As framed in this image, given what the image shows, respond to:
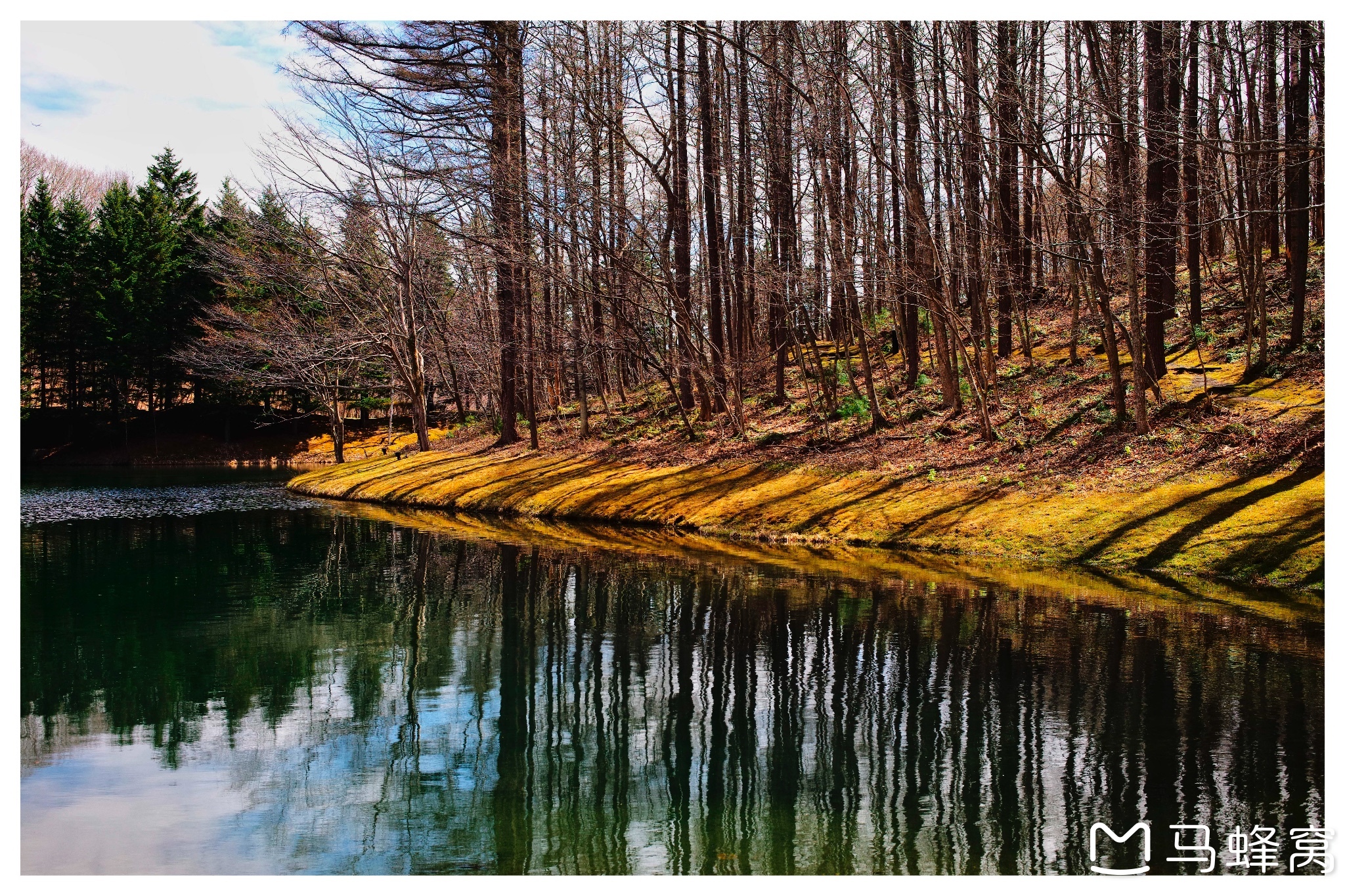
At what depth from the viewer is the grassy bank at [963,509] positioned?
41.2 feet

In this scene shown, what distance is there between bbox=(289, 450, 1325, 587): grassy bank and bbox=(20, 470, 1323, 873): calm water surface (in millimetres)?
1125

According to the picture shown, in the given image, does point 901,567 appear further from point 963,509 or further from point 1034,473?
point 1034,473

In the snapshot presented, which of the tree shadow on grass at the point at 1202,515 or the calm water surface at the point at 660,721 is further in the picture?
the tree shadow on grass at the point at 1202,515

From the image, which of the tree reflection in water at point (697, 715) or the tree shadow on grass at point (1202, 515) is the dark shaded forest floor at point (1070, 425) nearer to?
the tree shadow on grass at point (1202, 515)

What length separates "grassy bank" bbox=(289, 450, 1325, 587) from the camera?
12.6 metres

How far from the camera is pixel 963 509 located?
16047mm

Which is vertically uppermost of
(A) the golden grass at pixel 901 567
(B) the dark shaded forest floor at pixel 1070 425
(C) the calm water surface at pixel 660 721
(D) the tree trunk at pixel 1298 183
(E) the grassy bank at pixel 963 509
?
(D) the tree trunk at pixel 1298 183

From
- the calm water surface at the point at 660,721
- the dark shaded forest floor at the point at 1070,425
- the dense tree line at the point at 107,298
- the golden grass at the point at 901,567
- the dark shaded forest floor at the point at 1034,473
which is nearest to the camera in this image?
the calm water surface at the point at 660,721

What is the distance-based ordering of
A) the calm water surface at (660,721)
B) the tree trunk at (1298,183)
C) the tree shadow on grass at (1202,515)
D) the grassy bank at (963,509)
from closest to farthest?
the calm water surface at (660,721) → the grassy bank at (963,509) → the tree shadow on grass at (1202,515) → the tree trunk at (1298,183)

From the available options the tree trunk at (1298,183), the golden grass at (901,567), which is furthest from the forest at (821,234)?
the golden grass at (901,567)

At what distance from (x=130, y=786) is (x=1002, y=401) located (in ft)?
58.2

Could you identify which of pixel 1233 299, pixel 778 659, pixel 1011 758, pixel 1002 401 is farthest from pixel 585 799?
pixel 1233 299

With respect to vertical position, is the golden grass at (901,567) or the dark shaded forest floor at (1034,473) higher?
the dark shaded forest floor at (1034,473)

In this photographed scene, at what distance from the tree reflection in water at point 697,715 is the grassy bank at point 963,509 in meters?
1.89
